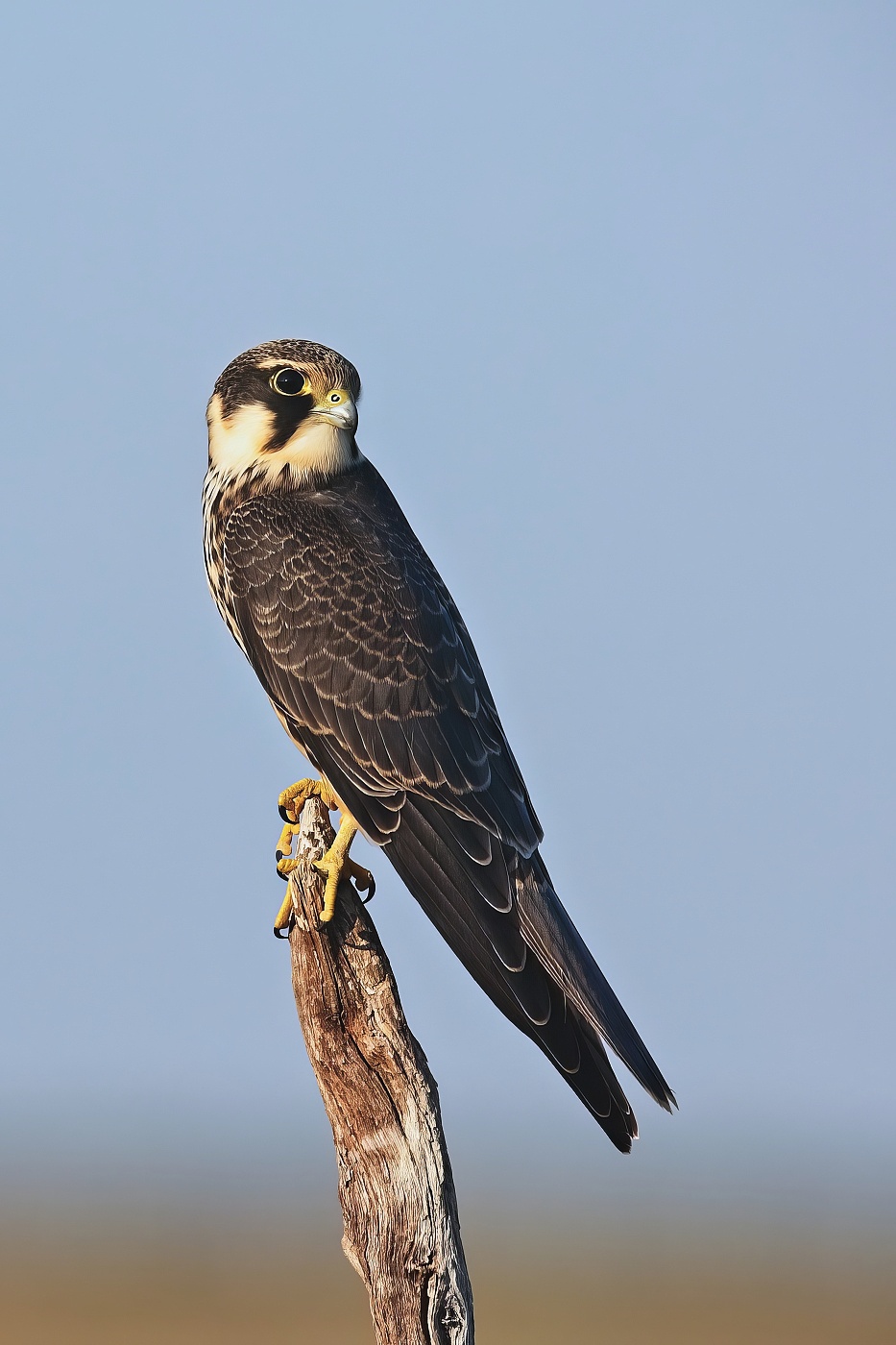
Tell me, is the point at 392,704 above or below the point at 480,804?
above

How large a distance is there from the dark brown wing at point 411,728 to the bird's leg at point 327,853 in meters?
0.15

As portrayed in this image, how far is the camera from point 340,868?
14.4ft

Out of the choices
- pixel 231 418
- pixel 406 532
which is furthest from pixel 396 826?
pixel 231 418

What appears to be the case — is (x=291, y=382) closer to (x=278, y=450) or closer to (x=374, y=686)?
(x=278, y=450)

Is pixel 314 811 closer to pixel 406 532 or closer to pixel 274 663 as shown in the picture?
pixel 274 663

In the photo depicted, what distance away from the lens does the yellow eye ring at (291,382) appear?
5363mm

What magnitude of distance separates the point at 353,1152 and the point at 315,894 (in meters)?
0.79

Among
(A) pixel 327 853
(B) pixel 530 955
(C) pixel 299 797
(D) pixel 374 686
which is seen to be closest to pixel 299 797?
(C) pixel 299 797

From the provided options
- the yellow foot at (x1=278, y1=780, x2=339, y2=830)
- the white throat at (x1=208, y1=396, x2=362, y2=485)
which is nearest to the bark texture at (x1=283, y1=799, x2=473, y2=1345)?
the yellow foot at (x1=278, y1=780, x2=339, y2=830)

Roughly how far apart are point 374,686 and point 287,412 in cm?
119

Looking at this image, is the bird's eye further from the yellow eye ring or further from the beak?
the beak

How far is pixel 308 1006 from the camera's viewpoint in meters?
4.19

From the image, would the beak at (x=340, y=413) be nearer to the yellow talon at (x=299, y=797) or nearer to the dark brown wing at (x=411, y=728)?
the dark brown wing at (x=411, y=728)

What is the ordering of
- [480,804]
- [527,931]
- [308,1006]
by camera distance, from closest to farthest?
[308,1006] → [527,931] → [480,804]
